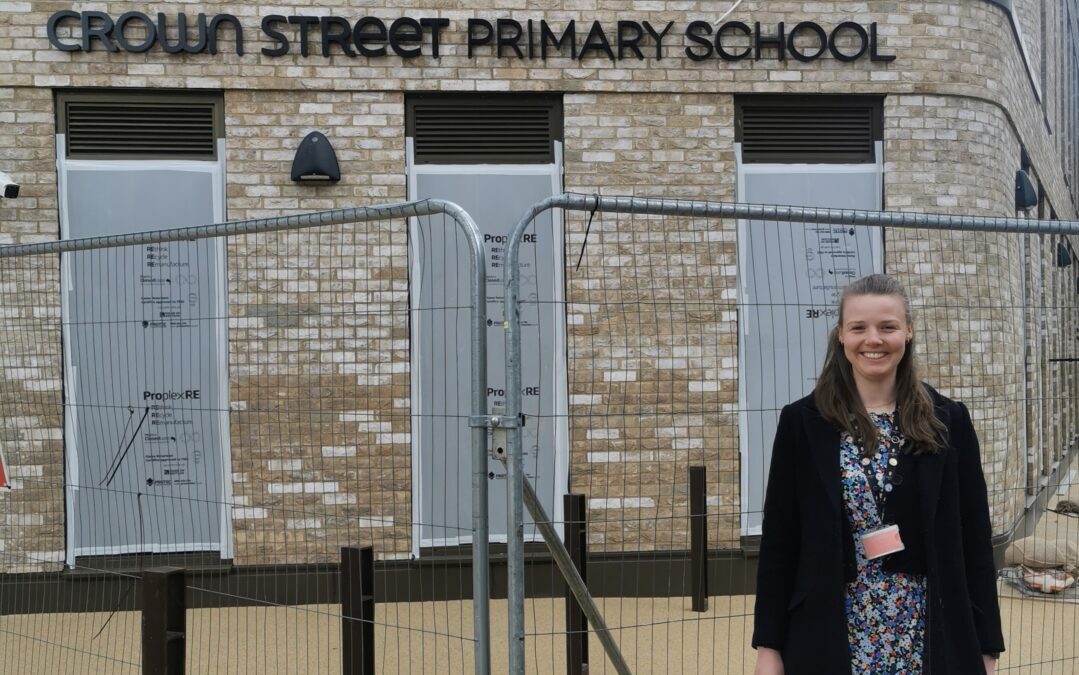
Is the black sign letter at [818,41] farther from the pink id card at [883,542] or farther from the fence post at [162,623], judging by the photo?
the fence post at [162,623]

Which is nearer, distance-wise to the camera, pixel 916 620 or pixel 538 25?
pixel 916 620

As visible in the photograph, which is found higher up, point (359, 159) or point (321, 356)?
point (359, 159)

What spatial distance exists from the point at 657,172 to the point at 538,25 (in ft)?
4.22

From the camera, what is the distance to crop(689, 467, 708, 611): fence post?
4.37 meters

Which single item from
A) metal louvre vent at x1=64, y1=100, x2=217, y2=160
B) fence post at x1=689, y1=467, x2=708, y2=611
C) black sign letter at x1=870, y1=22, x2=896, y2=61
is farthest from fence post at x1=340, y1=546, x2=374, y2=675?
black sign letter at x1=870, y1=22, x2=896, y2=61

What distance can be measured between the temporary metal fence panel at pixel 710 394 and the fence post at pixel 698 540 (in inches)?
1.9

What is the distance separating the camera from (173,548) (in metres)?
5.05

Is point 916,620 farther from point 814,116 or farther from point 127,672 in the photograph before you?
point 814,116

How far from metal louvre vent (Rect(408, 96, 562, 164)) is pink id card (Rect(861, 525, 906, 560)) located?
502cm

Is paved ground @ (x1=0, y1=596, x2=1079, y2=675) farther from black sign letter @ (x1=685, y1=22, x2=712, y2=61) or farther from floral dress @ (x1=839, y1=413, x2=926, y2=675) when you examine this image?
black sign letter @ (x1=685, y1=22, x2=712, y2=61)

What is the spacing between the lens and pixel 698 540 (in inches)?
198

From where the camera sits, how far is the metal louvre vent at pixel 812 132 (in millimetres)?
7309

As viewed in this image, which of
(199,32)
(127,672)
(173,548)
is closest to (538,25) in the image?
(199,32)

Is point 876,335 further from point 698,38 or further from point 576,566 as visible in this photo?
point 698,38
